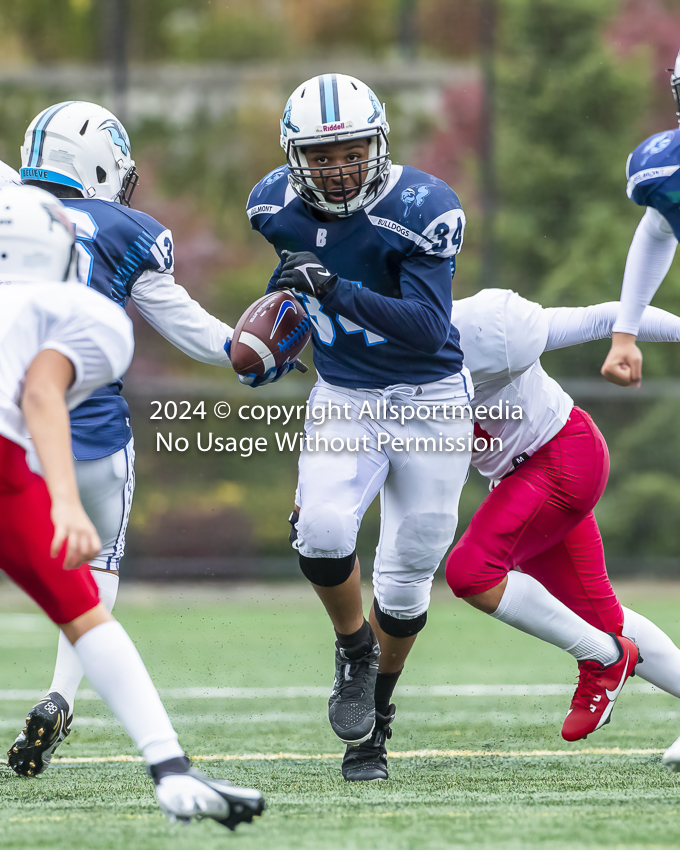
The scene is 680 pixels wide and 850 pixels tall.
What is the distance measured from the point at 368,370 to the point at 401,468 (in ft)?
0.95

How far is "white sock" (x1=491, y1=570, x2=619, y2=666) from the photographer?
3.25m

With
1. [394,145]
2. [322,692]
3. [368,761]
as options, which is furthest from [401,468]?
[394,145]

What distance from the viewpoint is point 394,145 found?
12469mm

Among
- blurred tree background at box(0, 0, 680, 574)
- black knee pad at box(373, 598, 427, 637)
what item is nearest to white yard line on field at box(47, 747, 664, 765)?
black knee pad at box(373, 598, 427, 637)

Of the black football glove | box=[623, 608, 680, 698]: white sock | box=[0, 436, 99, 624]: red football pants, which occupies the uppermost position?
the black football glove

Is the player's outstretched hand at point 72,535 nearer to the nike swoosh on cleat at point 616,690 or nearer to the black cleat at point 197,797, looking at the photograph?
the black cleat at point 197,797

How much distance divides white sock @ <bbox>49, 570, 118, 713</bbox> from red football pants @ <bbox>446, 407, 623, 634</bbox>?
0.96 metres

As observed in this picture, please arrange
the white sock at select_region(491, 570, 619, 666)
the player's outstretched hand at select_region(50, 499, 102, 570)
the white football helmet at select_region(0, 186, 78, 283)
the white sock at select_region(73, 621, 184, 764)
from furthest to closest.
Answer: the white sock at select_region(491, 570, 619, 666) < the white football helmet at select_region(0, 186, 78, 283) < the white sock at select_region(73, 621, 184, 764) < the player's outstretched hand at select_region(50, 499, 102, 570)

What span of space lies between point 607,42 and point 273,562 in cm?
635

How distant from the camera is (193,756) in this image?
11.6 feet

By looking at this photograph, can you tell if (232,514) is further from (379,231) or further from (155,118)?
(379,231)

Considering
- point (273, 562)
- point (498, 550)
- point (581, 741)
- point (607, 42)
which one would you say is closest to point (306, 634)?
point (273, 562)

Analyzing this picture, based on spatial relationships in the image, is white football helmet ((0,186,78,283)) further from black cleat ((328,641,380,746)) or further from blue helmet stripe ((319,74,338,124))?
black cleat ((328,641,380,746))

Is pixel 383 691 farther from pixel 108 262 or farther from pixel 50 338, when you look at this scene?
pixel 50 338
